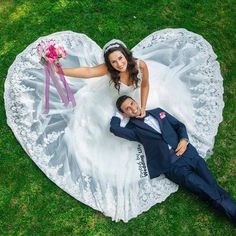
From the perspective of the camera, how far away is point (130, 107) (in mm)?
4969

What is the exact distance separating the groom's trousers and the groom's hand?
0.04 metres

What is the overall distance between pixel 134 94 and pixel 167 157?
76 centimetres

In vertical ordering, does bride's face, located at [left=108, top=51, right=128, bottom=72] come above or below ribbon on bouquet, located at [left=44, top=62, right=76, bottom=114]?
above

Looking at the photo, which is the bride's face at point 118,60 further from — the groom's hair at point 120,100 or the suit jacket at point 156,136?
the suit jacket at point 156,136

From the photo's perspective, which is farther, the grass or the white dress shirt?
the white dress shirt

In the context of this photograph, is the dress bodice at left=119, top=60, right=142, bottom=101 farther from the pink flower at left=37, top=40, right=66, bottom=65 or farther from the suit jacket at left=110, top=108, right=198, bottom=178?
the pink flower at left=37, top=40, right=66, bottom=65

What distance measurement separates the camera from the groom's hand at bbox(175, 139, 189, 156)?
500cm

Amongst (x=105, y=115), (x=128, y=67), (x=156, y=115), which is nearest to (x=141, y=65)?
(x=128, y=67)

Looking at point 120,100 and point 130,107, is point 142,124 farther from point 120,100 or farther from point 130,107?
point 120,100

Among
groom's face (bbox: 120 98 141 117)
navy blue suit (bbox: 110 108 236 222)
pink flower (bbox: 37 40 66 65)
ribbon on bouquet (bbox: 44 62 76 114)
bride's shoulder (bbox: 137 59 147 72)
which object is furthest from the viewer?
ribbon on bouquet (bbox: 44 62 76 114)

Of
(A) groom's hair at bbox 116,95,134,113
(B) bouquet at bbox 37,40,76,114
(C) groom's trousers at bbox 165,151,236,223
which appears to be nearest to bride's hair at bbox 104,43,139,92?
(A) groom's hair at bbox 116,95,134,113

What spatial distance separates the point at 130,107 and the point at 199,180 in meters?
0.93

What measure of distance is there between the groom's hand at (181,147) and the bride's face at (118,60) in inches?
35.7

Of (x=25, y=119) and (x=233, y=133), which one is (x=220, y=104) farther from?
(x=25, y=119)
